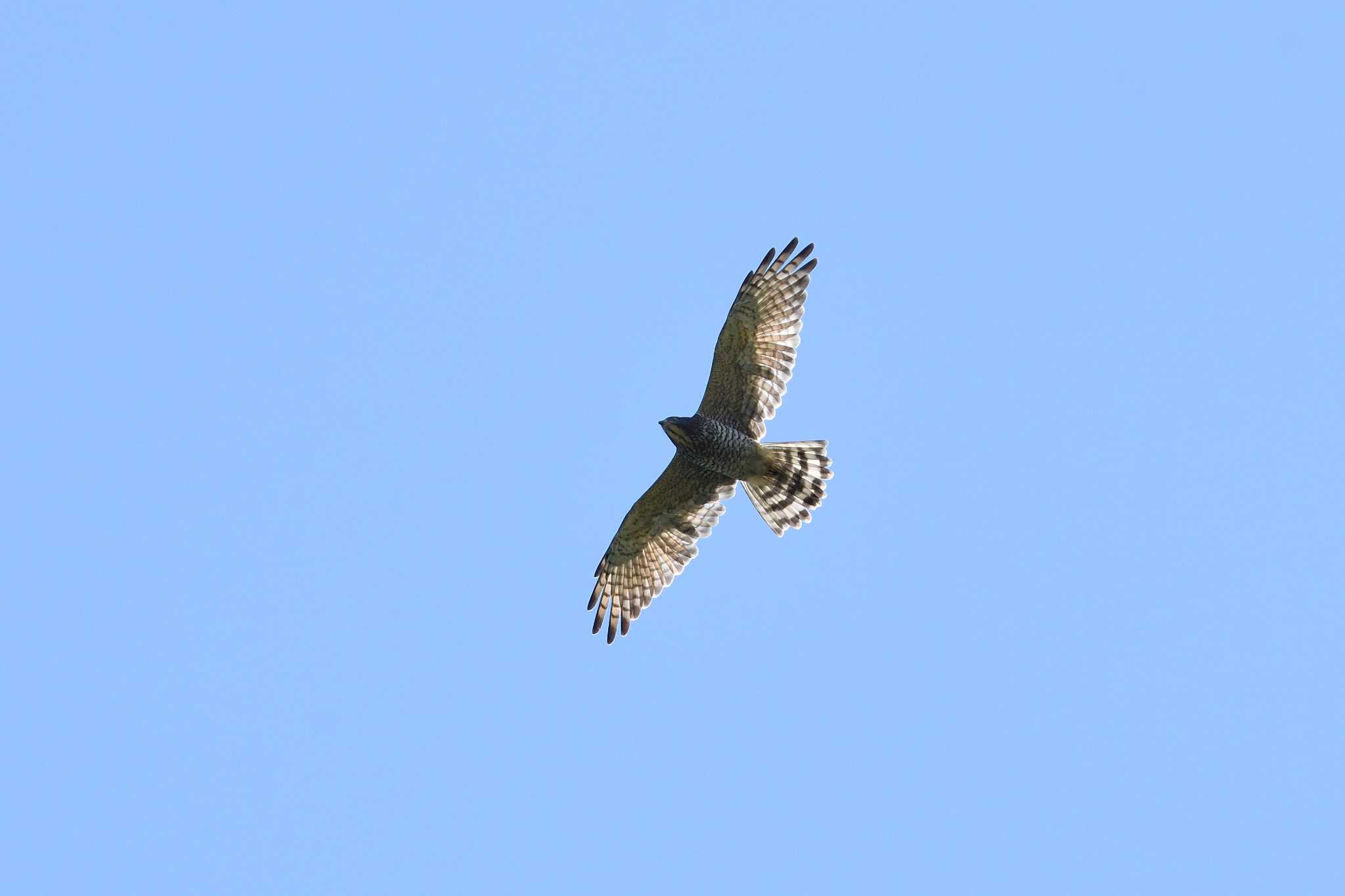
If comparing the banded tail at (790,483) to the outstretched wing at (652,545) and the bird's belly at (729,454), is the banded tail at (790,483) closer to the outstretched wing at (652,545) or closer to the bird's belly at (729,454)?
the bird's belly at (729,454)

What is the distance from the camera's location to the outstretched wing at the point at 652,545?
1931 centimetres

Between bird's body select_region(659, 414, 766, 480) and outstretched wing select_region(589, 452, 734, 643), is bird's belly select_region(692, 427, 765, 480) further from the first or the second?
outstretched wing select_region(589, 452, 734, 643)

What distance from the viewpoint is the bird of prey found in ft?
61.3

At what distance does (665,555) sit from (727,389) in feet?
6.22

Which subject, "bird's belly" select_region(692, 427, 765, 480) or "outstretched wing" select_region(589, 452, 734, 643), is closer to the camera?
"bird's belly" select_region(692, 427, 765, 480)

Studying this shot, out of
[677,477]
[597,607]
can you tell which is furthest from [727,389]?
[597,607]

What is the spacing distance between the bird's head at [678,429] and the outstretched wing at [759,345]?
44 centimetres

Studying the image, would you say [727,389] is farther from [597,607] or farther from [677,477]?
[597,607]

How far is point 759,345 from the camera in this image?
61.6 ft

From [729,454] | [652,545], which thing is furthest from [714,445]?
[652,545]

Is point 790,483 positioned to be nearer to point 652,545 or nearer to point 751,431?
point 751,431

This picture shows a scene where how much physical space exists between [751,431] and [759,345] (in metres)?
0.82

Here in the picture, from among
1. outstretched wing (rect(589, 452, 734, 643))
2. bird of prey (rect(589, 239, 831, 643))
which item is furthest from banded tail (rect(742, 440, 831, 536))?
outstretched wing (rect(589, 452, 734, 643))

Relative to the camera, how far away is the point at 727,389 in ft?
61.9
